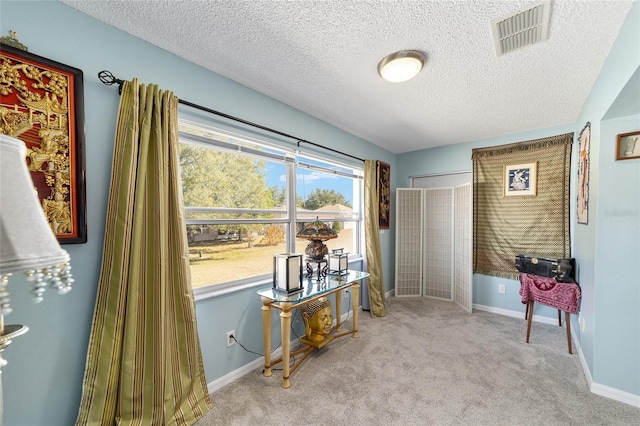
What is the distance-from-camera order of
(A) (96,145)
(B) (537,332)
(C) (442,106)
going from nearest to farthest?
1. (A) (96,145)
2. (C) (442,106)
3. (B) (537,332)

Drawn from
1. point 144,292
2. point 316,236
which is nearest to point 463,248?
point 316,236

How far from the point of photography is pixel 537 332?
297 cm

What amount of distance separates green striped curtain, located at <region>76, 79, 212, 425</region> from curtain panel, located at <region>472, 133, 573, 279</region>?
12.4ft

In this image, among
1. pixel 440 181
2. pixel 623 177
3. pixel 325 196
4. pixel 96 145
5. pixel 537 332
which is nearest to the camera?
pixel 96 145

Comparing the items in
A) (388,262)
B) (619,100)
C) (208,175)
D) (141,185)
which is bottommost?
(388,262)

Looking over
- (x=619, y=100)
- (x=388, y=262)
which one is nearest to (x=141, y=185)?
(x=619, y=100)

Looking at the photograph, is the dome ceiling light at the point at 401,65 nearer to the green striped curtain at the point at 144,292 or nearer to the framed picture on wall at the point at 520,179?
the green striped curtain at the point at 144,292

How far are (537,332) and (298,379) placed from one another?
284 centimetres

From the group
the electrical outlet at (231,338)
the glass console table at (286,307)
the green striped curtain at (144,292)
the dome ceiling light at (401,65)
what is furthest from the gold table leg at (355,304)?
the dome ceiling light at (401,65)

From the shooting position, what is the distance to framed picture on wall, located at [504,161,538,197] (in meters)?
3.31

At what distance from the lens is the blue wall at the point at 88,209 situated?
4.13 feet

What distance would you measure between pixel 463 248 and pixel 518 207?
0.87 m

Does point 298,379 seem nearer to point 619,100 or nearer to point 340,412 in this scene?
point 340,412

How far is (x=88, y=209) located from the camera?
1447 mm
